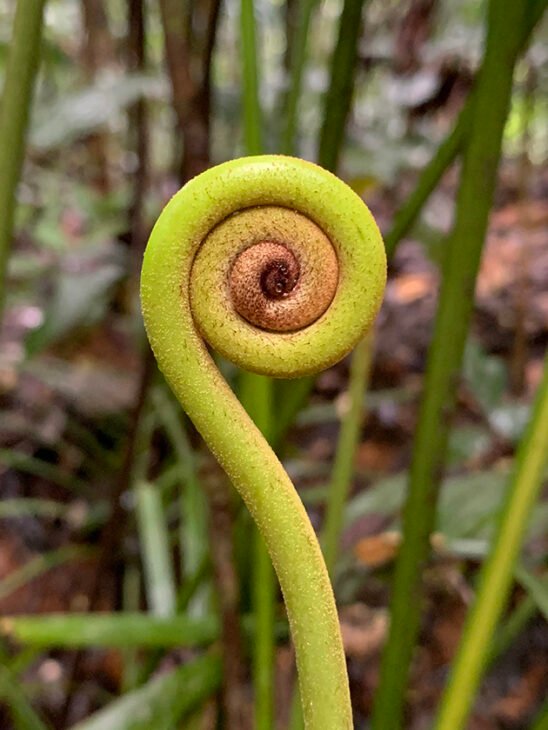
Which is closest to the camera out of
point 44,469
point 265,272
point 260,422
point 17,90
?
point 265,272

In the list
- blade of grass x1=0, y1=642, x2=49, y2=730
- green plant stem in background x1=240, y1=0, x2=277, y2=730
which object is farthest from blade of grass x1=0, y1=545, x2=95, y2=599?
green plant stem in background x1=240, y1=0, x2=277, y2=730

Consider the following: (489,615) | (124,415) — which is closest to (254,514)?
(489,615)

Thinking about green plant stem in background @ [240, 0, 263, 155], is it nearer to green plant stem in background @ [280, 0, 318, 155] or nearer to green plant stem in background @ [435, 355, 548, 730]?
green plant stem in background @ [280, 0, 318, 155]

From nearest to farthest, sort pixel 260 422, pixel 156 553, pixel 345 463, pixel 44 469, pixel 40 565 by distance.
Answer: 1. pixel 260 422
2. pixel 345 463
3. pixel 156 553
4. pixel 40 565
5. pixel 44 469

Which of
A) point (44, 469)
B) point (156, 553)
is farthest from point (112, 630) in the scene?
point (44, 469)

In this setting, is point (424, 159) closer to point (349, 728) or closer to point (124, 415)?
point (124, 415)

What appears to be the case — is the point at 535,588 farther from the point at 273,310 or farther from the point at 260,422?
the point at 273,310
